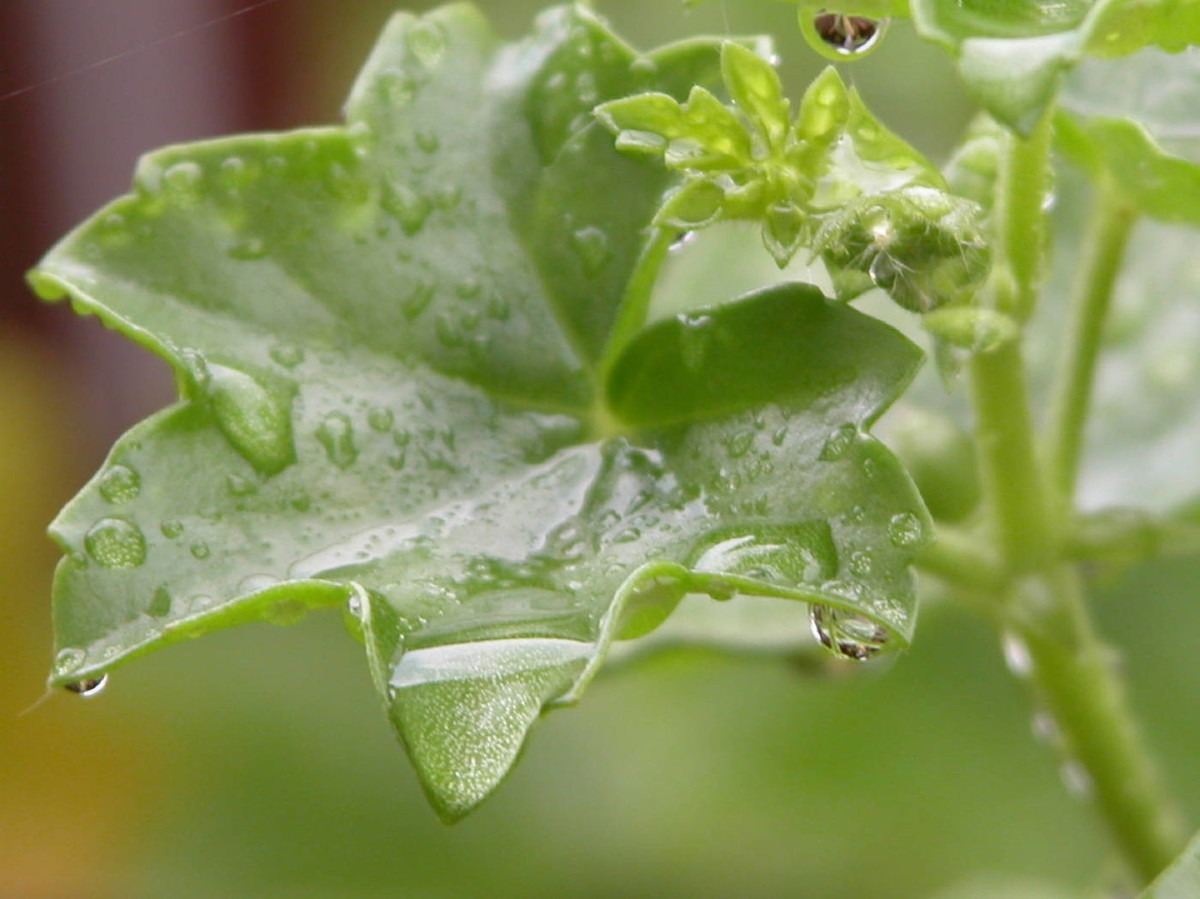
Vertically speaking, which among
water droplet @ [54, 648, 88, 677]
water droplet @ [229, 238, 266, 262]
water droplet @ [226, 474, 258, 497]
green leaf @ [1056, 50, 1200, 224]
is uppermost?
water droplet @ [229, 238, 266, 262]

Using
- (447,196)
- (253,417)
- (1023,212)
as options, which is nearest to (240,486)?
(253,417)

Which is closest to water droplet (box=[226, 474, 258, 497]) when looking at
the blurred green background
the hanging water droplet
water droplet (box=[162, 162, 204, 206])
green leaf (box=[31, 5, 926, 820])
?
green leaf (box=[31, 5, 926, 820])

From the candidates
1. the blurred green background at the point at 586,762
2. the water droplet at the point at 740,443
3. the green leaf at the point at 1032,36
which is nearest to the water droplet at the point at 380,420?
the water droplet at the point at 740,443

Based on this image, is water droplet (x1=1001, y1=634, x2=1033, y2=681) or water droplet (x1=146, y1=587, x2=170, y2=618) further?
water droplet (x1=1001, y1=634, x2=1033, y2=681)

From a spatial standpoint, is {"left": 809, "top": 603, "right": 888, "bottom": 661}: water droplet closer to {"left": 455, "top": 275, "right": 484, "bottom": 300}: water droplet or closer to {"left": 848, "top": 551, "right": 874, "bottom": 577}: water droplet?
{"left": 848, "top": 551, "right": 874, "bottom": 577}: water droplet

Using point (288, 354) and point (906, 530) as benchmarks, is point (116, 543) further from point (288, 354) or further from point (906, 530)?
point (906, 530)

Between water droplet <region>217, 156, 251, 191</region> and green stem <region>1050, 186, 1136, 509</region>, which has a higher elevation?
water droplet <region>217, 156, 251, 191</region>

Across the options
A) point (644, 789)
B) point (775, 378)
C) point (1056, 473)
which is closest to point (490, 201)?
point (775, 378)

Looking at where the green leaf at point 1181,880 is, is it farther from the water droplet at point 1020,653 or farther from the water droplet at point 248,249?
the water droplet at point 248,249
